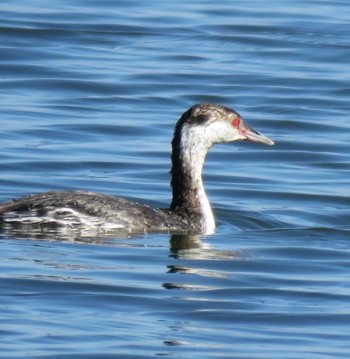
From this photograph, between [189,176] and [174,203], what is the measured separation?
304mm

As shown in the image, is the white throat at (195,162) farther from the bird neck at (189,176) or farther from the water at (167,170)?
the water at (167,170)

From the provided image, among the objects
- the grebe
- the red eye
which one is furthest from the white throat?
the red eye

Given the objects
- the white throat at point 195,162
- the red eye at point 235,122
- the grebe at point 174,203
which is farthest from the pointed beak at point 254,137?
the white throat at point 195,162

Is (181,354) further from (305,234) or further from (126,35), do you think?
(126,35)

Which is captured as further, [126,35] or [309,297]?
[126,35]

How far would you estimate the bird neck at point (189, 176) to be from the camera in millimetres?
17203

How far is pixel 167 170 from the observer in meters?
20.4

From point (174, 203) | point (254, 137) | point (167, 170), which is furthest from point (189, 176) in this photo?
point (167, 170)

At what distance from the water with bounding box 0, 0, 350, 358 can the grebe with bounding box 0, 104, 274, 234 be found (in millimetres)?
236

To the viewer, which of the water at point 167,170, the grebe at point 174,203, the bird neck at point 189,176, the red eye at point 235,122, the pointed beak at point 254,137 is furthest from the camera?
the pointed beak at point 254,137

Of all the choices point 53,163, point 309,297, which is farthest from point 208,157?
point 309,297

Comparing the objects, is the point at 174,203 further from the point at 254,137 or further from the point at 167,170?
the point at 167,170

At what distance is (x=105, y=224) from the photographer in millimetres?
16547

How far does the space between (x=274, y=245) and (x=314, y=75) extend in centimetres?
1134
